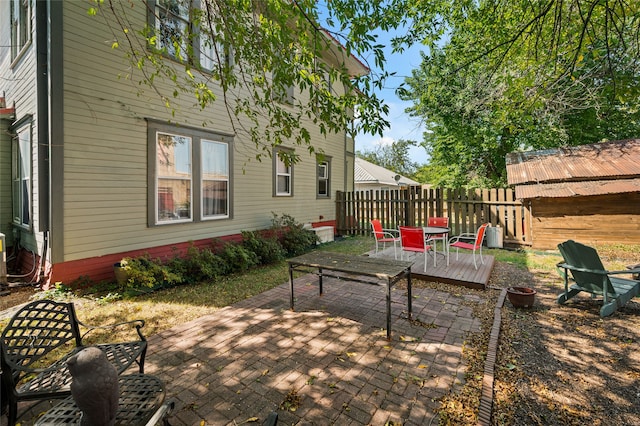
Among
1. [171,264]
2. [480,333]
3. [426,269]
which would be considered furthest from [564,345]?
[171,264]

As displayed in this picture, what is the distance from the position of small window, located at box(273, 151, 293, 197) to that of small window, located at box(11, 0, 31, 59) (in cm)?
610

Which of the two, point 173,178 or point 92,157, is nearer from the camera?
point 92,157

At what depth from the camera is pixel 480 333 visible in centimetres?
382

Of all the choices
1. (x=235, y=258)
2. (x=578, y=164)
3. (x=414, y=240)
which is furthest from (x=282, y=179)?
(x=578, y=164)

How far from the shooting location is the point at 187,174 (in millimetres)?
Result: 7027

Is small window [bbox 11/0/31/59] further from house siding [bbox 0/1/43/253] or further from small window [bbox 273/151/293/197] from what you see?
small window [bbox 273/151/293/197]

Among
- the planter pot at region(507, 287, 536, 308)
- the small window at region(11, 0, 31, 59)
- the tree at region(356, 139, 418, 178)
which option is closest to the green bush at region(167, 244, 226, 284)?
the small window at region(11, 0, 31, 59)

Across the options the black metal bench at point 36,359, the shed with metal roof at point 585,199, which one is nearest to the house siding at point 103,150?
the black metal bench at point 36,359

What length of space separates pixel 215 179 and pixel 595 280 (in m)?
7.88

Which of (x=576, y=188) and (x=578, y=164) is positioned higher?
(x=578, y=164)

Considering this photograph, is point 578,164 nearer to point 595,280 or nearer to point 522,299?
point 595,280

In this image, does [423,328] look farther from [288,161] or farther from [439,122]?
[439,122]

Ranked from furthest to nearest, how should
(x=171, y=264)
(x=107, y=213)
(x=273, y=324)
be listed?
(x=171, y=264), (x=107, y=213), (x=273, y=324)

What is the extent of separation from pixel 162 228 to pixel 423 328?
5728mm
